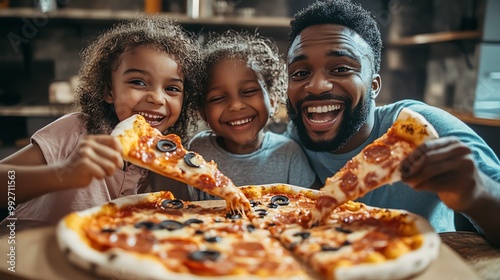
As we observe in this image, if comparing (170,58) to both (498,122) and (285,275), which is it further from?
(498,122)

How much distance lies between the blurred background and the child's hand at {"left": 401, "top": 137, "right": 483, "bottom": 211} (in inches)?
56.1

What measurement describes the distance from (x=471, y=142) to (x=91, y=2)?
3.41m

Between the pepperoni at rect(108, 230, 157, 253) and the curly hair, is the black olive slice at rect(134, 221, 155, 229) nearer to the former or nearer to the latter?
the pepperoni at rect(108, 230, 157, 253)

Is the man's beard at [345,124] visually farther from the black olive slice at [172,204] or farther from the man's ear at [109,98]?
the man's ear at [109,98]

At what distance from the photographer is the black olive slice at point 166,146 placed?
1215 millimetres

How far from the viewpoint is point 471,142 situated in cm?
129

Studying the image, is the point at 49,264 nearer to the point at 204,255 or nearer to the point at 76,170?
the point at 76,170

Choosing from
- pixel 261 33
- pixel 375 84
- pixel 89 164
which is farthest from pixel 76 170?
pixel 261 33

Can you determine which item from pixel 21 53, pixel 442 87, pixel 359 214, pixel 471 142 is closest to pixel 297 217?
pixel 359 214

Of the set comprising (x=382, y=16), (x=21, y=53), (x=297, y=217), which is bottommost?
(x=297, y=217)

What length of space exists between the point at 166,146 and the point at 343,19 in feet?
2.50

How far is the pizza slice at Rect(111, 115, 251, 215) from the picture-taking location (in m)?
1.15

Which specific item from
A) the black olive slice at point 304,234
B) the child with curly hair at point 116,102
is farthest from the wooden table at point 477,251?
the child with curly hair at point 116,102

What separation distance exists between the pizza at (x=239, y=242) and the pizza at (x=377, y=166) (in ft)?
0.22
